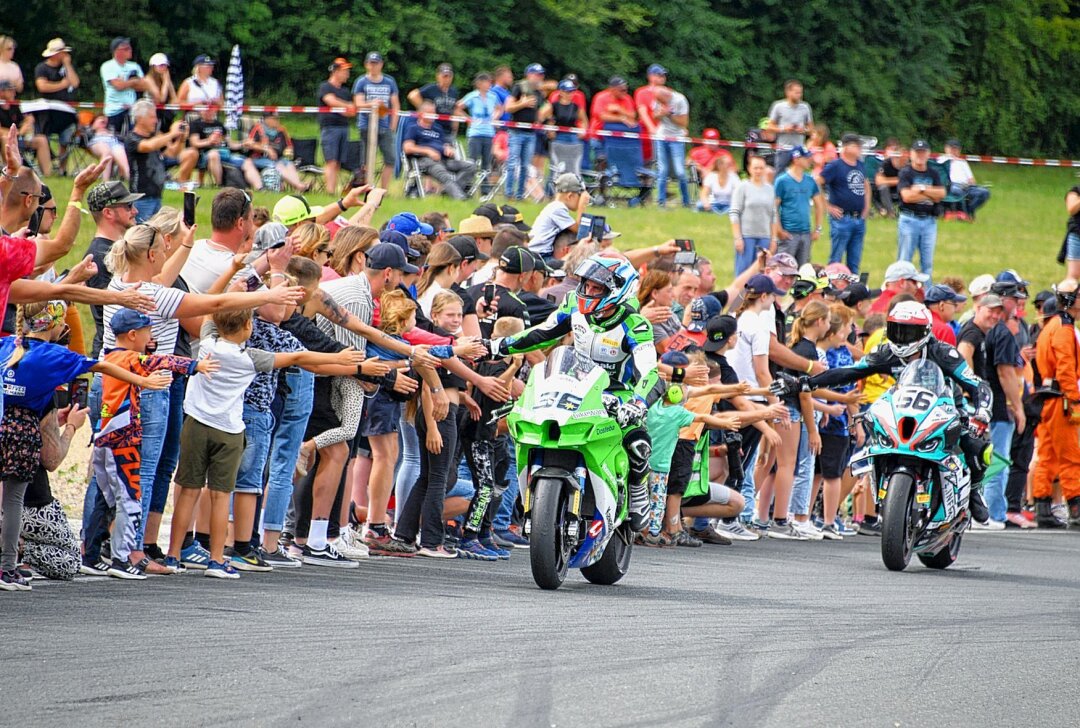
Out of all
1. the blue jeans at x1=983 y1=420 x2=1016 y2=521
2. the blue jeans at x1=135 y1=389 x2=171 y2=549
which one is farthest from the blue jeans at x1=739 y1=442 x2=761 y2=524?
the blue jeans at x1=135 y1=389 x2=171 y2=549

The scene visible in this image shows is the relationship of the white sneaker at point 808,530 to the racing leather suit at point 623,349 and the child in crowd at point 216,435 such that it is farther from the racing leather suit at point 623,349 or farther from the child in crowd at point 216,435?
the child in crowd at point 216,435

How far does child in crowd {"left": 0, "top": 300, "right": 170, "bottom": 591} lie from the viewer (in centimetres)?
942

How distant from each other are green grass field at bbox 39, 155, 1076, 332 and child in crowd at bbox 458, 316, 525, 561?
377 inches

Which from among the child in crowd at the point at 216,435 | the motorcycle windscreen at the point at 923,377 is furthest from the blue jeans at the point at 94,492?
the motorcycle windscreen at the point at 923,377

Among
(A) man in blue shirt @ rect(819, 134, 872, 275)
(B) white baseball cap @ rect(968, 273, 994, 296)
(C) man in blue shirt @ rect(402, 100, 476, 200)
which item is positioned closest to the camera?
(B) white baseball cap @ rect(968, 273, 994, 296)

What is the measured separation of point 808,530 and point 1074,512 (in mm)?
3885

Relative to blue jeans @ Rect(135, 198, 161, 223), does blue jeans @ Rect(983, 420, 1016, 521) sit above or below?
below

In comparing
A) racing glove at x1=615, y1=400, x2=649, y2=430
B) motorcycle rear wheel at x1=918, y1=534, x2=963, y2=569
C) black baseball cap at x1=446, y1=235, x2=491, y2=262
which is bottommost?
motorcycle rear wheel at x1=918, y1=534, x2=963, y2=569

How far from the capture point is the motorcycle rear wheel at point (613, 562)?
36.1 feet

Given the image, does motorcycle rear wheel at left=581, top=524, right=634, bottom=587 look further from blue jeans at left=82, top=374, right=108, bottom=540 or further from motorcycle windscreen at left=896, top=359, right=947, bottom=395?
blue jeans at left=82, top=374, right=108, bottom=540

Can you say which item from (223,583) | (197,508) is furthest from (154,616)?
(197,508)

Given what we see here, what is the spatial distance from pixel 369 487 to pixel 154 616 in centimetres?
381

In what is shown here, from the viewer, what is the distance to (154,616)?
879 cm

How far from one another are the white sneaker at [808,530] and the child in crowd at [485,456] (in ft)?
11.6
